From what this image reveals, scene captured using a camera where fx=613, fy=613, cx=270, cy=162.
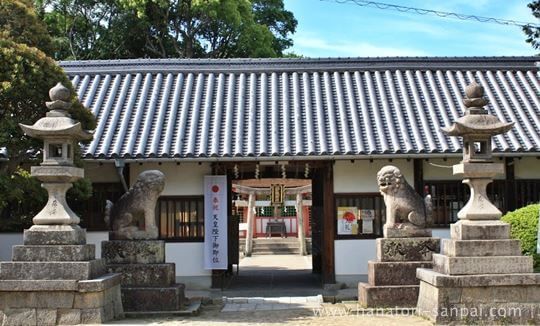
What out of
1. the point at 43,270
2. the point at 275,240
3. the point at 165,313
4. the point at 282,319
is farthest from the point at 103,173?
the point at 275,240

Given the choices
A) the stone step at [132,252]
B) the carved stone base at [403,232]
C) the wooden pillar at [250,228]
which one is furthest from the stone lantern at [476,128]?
the wooden pillar at [250,228]

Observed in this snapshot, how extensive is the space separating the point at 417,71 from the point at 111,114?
8.58 meters

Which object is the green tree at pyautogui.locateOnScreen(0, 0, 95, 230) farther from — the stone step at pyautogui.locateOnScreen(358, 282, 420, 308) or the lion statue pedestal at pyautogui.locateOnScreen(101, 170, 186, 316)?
the stone step at pyautogui.locateOnScreen(358, 282, 420, 308)

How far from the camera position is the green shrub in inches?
404

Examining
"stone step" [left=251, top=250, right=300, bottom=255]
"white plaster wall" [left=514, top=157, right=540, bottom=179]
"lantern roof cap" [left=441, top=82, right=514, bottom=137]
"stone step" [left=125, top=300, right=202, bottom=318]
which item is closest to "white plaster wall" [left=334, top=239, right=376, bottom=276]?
"white plaster wall" [left=514, top=157, right=540, bottom=179]

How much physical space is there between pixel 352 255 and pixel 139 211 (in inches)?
212

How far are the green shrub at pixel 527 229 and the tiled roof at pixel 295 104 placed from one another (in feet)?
9.20

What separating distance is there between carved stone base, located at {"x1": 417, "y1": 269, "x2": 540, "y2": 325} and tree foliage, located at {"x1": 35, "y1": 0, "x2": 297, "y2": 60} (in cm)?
2265

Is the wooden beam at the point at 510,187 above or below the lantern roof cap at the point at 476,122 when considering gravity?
below

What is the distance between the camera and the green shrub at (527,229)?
33.6ft

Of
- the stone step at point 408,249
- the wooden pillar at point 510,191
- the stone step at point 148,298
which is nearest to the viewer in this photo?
the stone step at point 148,298

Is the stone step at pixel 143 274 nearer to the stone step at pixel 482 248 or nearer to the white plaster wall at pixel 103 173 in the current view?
the white plaster wall at pixel 103 173

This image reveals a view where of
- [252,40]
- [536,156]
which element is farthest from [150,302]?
[252,40]

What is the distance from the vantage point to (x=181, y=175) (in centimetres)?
1423
